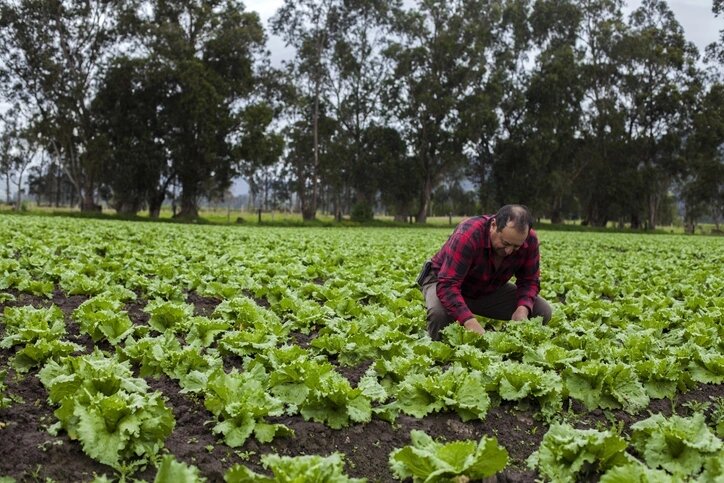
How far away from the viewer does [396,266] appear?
12789 millimetres

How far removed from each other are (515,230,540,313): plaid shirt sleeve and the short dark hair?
83 centimetres

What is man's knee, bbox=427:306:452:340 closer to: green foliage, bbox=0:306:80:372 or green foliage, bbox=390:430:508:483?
green foliage, bbox=390:430:508:483

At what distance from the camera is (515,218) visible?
17.5ft

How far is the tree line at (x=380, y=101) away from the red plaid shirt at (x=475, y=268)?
1464 inches

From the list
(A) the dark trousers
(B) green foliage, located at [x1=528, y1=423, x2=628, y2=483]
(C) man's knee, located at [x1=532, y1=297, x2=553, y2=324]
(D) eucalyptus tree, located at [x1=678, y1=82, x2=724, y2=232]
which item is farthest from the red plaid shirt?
(D) eucalyptus tree, located at [x1=678, y1=82, x2=724, y2=232]

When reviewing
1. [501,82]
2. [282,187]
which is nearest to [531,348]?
[501,82]

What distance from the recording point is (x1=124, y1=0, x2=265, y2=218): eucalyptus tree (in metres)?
40.9

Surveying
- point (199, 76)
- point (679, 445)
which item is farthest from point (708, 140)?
point (679, 445)

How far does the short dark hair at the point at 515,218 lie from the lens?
5301mm

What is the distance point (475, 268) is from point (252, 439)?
3252 millimetres

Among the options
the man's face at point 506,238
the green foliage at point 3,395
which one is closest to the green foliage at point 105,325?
the green foliage at point 3,395

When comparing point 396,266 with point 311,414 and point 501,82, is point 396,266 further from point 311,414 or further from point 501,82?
point 501,82

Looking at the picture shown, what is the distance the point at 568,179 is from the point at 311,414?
185 feet

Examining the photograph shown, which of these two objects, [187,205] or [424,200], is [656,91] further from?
[187,205]
